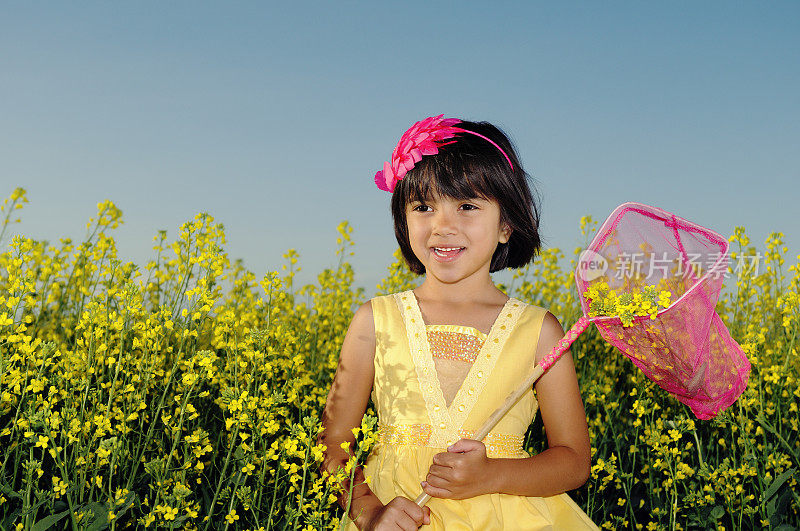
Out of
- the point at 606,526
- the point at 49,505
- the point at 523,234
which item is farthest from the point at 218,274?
the point at 606,526

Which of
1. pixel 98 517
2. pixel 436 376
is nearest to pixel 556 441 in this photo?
pixel 436 376

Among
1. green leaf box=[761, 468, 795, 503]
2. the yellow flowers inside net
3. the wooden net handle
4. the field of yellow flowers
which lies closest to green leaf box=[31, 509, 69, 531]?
the field of yellow flowers

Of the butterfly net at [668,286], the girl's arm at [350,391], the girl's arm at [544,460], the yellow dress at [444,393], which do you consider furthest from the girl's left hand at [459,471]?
the butterfly net at [668,286]

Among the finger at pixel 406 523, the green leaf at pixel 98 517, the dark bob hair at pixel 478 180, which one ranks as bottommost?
the green leaf at pixel 98 517

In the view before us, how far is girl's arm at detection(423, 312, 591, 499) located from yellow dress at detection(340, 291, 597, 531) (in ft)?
0.19

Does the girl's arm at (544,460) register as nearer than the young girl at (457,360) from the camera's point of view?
Yes

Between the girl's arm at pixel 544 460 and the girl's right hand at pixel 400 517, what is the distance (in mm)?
65

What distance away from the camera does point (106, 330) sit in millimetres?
2734

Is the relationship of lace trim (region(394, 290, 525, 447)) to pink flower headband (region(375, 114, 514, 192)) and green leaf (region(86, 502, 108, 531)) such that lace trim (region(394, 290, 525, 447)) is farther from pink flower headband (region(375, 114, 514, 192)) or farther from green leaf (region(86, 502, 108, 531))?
green leaf (region(86, 502, 108, 531))

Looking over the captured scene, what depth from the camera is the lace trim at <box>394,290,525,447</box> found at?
2.30m

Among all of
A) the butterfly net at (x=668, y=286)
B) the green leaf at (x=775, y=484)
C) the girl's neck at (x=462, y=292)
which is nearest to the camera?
the butterfly net at (x=668, y=286)

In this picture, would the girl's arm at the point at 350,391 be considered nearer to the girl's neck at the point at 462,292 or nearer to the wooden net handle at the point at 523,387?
the girl's neck at the point at 462,292

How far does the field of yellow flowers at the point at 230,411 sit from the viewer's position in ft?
7.44

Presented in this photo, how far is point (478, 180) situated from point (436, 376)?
63 cm
